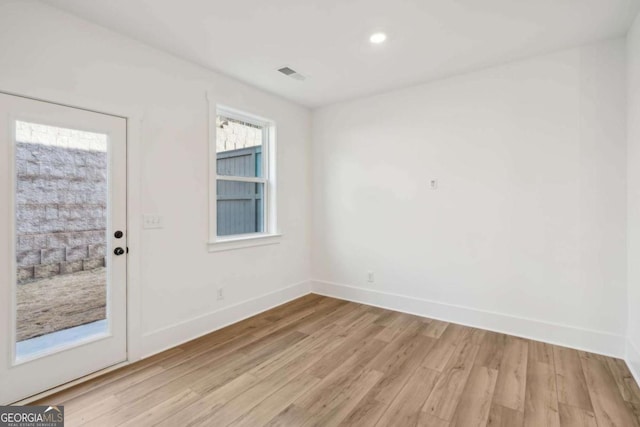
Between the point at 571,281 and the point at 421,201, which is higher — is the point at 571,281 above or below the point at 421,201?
below

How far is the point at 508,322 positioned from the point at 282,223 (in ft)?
9.20

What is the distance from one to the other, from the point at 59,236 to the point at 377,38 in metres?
2.92

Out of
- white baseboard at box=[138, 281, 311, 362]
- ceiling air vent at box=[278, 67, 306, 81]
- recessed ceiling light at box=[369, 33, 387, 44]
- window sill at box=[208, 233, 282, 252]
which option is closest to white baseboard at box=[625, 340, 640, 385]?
recessed ceiling light at box=[369, 33, 387, 44]

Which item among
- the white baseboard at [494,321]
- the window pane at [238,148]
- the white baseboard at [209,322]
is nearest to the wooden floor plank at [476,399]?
the white baseboard at [494,321]

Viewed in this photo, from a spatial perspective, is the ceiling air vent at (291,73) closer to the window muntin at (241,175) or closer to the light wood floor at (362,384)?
the window muntin at (241,175)

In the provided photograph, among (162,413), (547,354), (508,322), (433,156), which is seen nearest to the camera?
(162,413)

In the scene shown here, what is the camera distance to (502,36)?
2.57 meters

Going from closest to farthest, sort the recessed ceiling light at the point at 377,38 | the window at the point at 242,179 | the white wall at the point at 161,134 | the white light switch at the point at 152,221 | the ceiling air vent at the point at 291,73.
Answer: the white wall at the point at 161,134 → the recessed ceiling light at the point at 377,38 → the white light switch at the point at 152,221 → the ceiling air vent at the point at 291,73 → the window at the point at 242,179

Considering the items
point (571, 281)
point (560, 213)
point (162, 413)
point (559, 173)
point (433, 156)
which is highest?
point (433, 156)

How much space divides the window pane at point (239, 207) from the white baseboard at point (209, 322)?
2.84ft

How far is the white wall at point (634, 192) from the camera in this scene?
2.31m

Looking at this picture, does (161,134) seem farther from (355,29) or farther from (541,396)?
(541,396)

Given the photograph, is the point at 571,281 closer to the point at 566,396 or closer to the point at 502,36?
the point at 566,396

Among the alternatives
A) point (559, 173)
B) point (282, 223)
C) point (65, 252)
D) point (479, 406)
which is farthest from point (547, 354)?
point (65, 252)
